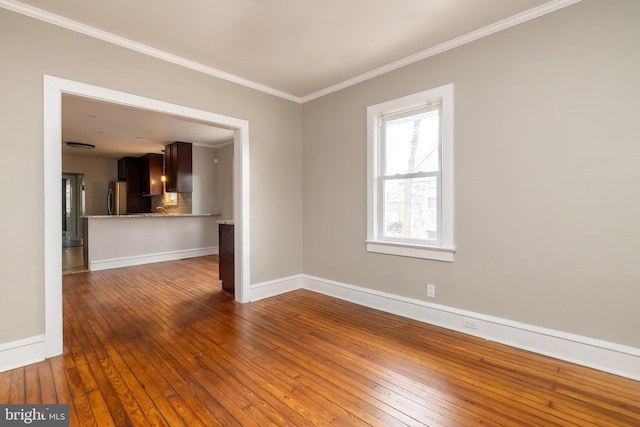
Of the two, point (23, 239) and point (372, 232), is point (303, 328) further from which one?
point (23, 239)

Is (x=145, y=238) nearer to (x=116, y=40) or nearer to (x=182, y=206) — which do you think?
(x=182, y=206)

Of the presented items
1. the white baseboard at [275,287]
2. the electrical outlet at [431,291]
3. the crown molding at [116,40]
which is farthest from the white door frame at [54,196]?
the electrical outlet at [431,291]

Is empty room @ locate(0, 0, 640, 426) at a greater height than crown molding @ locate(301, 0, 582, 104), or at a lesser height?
lesser

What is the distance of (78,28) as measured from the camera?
261 cm

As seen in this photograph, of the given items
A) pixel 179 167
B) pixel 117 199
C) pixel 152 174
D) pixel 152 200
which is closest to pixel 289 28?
pixel 179 167

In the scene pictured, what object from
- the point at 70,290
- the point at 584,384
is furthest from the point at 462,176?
the point at 70,290

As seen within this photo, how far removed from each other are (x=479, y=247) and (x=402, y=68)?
210 centimetres

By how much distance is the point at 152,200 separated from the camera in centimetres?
920

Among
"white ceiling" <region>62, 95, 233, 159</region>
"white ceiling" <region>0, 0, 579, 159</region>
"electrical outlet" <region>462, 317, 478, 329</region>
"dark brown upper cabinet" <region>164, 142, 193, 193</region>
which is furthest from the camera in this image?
"dark brown upper cabinet" <region>164, 142, 193, 193</region>

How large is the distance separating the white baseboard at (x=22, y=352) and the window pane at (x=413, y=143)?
143 inches

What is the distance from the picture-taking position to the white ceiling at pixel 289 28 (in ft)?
7.86

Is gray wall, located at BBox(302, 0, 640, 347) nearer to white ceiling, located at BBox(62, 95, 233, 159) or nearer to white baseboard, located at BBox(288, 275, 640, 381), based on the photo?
white baseboard, located at BBox(288, 275, 640, 381)

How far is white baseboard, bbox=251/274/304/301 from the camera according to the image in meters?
4.01

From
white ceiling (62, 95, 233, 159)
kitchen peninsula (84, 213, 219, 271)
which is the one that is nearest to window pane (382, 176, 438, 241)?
white ceiling (62, 95, 233, 159)
